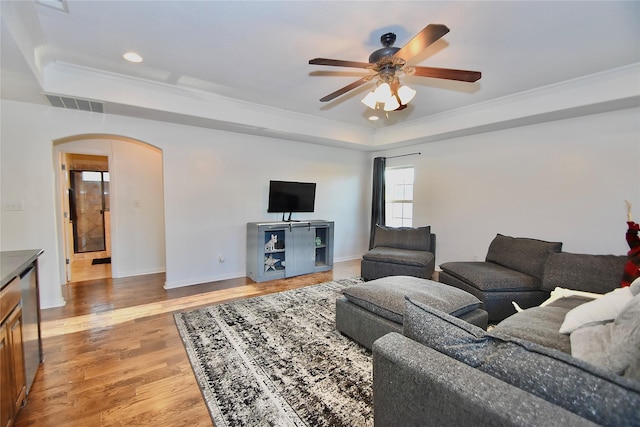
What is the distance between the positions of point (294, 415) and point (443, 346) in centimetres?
110

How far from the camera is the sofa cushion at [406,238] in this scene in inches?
181

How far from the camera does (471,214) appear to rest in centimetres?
455

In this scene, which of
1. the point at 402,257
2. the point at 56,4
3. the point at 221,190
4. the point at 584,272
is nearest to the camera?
the point at 56,4

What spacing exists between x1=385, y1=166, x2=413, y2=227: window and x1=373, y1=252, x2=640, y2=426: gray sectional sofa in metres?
4.29

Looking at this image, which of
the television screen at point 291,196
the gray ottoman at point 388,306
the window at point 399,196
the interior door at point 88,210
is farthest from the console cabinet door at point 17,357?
the interior door at point 88,210

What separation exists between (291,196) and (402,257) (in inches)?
83.7

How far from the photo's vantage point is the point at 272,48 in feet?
8.41

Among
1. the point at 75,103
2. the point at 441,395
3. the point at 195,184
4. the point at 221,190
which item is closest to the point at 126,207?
the point at 195,184

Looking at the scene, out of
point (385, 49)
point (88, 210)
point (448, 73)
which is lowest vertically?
point (88, 210)

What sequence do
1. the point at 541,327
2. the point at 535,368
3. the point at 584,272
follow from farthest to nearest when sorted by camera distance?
the point at 584,272 < the point at 541,327 < the point at 535,368

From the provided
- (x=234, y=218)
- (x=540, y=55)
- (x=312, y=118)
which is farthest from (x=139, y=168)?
(x=540, y=55)

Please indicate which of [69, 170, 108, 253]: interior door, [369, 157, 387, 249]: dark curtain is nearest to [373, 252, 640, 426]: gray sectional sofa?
[369, 157, 387, 249]: dark curtain

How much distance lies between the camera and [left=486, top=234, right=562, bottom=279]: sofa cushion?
3170 millimetres

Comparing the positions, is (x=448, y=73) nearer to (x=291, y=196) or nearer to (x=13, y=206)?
(x=291, y=196)
